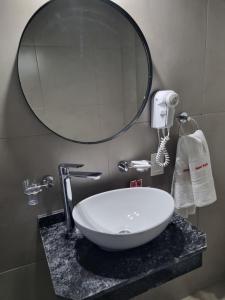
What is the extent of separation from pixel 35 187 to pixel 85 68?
57 centimetres

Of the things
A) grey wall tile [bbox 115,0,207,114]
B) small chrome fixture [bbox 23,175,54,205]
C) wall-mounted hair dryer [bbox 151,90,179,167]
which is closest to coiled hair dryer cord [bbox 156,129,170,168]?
wall-mounted hair dryer [bbox 151,90,179,167]

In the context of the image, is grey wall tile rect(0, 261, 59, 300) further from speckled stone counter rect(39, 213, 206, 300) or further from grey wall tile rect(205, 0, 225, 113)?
grey wall tile rect(205, 0, 225, 113)

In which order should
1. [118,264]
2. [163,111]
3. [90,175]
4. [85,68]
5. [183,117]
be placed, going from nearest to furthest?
[118,264] < [90,175] < [85,68] < [163,111] < [183,117]

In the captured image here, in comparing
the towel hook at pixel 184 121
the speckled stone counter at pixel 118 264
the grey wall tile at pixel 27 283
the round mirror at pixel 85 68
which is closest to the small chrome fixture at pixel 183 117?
the towel hook at pixel 184 121

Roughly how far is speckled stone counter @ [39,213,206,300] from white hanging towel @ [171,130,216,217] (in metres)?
0.31

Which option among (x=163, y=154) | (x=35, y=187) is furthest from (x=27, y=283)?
(x=163, y=154)

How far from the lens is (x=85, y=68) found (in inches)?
40.4

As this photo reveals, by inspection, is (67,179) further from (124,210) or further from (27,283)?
(27,283)

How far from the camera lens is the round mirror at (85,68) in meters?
0.93

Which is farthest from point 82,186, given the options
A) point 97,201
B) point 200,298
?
point 200,298

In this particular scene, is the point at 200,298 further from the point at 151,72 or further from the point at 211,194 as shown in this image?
the point at 151,72

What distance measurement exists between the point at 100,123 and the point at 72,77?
246 millimetres

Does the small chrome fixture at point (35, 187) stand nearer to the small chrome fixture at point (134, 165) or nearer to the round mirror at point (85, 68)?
the round mirror at point (85, 68)

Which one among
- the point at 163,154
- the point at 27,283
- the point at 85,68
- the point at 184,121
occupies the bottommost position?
the point at 27,283
